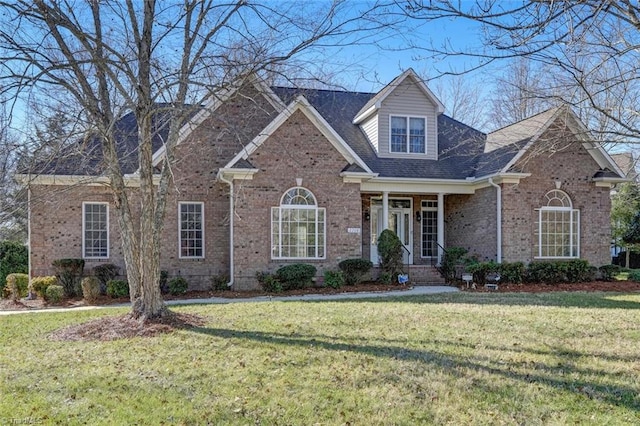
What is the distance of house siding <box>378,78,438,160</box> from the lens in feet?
61.7

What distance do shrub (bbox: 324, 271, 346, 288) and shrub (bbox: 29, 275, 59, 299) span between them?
7.79 metres

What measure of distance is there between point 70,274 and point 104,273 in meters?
0.97

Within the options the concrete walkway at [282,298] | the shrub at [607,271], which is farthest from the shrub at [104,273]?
the shrub at [607,271]

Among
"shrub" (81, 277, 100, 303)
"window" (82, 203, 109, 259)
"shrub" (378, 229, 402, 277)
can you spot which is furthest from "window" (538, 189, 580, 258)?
"window" (82, 203, 109, 259)

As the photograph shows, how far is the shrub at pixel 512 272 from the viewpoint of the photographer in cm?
1652

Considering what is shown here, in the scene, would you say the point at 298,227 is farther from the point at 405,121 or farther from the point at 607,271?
the point at 607,271

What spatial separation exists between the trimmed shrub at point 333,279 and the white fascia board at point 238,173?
3755mm

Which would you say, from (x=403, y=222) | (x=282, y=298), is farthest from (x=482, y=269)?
(x=282, y=298)

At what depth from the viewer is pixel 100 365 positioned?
6867 millimetres

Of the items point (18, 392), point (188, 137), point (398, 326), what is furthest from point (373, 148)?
point (18, 392)

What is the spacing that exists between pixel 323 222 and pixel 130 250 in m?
7.59

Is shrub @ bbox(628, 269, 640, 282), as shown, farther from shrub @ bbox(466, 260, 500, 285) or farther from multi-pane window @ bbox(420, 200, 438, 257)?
multi-pane window @ bbox(420, 200, 438, 257)

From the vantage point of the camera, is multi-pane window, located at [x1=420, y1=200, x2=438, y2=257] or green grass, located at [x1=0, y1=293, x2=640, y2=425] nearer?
green grass, located at [x1=0, y1=293, x2=640, y2=425]

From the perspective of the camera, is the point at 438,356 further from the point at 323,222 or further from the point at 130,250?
the point at 323,222
